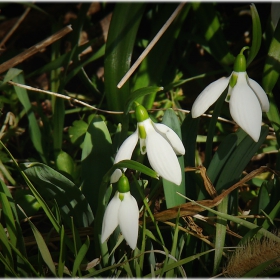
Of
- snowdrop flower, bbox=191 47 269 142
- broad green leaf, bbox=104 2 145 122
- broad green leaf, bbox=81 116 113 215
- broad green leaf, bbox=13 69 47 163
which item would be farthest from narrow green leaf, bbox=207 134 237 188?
broad green leaf, bbox=13 69 47 163

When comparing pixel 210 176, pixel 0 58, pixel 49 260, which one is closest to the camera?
pixel 49 260

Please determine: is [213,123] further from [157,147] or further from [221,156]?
[157,147]

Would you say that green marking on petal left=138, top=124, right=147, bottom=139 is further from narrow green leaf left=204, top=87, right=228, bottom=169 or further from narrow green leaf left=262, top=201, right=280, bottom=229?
narrow green leaf left=262, top=201, right=280, bottom=229

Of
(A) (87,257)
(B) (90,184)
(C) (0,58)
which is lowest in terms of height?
(A) (87,257)

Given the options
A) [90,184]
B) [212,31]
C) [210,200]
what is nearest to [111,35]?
[212,31]

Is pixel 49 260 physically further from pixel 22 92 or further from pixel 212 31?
pixel 212 31

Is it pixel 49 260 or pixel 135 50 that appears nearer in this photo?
pixel 49 260

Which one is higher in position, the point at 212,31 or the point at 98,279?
the point at 212,31
